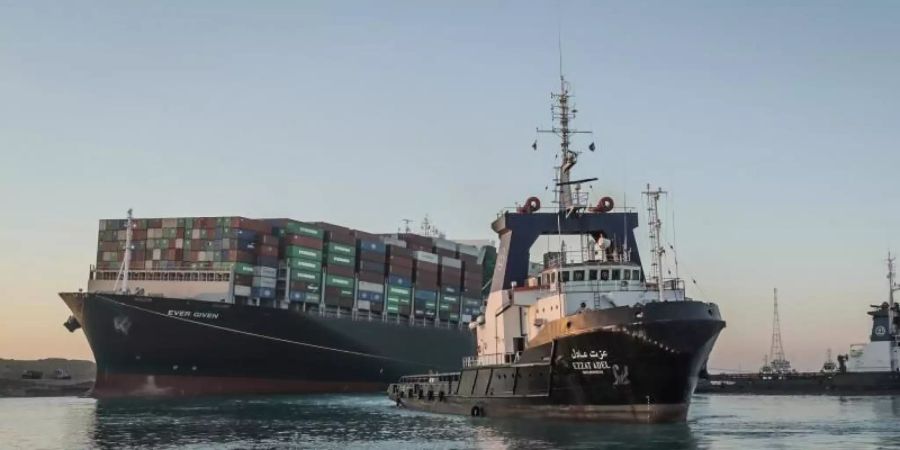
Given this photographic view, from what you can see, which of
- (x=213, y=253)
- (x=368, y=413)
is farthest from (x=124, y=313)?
(x=368, y=413)

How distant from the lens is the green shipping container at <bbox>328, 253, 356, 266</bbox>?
7462cm

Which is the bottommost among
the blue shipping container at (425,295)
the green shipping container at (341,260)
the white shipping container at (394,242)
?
the blue shipping container at (425,295)

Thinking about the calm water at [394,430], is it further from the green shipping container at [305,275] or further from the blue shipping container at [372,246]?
the blue shipping container at [372,246]

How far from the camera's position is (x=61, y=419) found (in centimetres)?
4403

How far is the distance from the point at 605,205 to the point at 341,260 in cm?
3985

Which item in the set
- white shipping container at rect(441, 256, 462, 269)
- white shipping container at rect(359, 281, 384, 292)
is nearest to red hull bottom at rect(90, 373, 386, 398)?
white shipping container at rect(359, 281, 384, 292)

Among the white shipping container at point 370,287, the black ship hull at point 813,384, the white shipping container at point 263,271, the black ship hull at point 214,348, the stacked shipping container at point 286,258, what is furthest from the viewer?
the white shipping container at point 370,287

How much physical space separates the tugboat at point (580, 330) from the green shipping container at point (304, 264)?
89.8 feet

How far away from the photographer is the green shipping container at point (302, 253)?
71.0 metres

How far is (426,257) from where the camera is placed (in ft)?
286

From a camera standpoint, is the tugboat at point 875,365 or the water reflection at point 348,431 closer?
the water reflection at point 348,431

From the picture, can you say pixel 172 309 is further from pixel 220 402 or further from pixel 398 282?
pixel 398 282

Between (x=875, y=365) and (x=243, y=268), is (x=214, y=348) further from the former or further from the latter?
(x=875, y=365)

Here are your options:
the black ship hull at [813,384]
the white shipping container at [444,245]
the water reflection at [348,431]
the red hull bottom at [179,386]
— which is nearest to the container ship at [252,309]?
the red hull bottom at [179,386]
